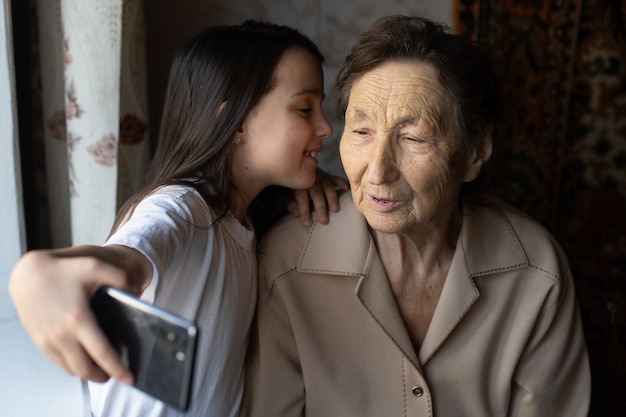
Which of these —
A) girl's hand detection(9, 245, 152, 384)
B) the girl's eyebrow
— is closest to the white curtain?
the girl's eyebrow

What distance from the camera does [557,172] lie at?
227cm

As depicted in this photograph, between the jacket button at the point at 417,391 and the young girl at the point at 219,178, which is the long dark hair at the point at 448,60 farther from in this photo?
the jacket button at the point at 417,391

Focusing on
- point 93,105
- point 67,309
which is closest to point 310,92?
point 93,105

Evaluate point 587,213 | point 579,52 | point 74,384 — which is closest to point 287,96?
point 74,384

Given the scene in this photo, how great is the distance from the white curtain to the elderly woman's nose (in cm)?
55

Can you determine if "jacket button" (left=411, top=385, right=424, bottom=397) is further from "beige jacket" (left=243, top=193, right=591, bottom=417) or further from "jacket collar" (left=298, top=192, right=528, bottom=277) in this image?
"jacket collar" (left=298, top=192, right=528, bottom=277)

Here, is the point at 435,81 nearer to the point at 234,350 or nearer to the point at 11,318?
the point at 234,350

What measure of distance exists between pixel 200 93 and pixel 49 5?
1.21ft

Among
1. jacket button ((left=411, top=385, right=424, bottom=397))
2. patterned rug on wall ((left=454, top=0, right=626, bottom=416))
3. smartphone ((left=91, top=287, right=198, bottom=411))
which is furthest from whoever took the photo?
patterned rug on wall ((left=454, top=0, right=626, bottom=416))

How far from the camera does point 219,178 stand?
141 cm

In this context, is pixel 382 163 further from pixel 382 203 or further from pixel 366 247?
pixel 366 247

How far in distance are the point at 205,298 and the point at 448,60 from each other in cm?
66

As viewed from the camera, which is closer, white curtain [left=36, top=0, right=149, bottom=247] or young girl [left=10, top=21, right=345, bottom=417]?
young girl [left=10, top=21, right=345, bottom=417]

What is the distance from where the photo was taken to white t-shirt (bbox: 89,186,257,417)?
1.14 meters
